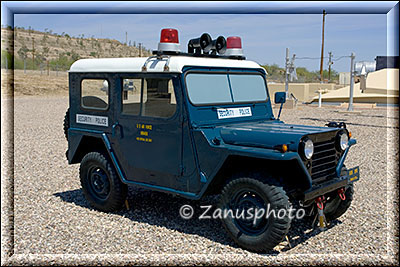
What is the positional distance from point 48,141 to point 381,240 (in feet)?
31.8

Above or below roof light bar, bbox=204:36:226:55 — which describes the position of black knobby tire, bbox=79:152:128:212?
below

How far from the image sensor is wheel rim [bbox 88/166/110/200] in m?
6.16

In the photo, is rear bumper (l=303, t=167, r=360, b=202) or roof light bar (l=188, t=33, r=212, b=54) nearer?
rear bumper (l=303, t=167, r=360, b=202)

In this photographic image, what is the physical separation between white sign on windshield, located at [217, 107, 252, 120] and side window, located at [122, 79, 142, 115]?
1.05 meters

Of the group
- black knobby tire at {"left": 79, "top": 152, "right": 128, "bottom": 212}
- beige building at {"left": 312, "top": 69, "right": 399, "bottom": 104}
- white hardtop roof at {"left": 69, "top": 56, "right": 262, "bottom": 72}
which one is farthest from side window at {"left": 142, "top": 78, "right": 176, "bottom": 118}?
beige building at {"left": 312, "top": 69, "right": 399, "bottom": 104}

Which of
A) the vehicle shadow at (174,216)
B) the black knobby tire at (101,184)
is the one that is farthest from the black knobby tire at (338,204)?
the black knobby tire at (101,184)

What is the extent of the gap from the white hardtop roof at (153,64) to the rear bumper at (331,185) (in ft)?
6.25

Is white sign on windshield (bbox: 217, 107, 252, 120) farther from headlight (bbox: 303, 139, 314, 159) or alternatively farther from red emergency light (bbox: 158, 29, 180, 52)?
headlight (bbox: 303, 139, 314, 159)

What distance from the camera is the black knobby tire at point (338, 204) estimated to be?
5.65 metres

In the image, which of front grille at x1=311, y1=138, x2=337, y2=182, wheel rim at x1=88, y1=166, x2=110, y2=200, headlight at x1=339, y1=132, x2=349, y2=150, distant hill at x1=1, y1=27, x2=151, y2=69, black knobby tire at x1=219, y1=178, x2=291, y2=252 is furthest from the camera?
distant hill at x1=1, y1=27, x2=151, y2=69

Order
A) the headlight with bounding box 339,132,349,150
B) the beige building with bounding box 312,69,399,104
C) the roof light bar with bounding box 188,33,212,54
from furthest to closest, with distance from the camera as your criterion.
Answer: the beige building with bounding box 312,69,399,104 → the roof light bar with bounding box 188,33,212,54 → the headlight with bounding box 339,132,349,150

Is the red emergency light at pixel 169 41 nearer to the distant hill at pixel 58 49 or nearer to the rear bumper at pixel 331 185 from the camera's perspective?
the rear bumper at pixel 331 185

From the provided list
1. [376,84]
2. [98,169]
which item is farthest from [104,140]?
[376,84]

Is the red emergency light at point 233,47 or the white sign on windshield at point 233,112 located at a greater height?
the red emergency light at point 233,47
